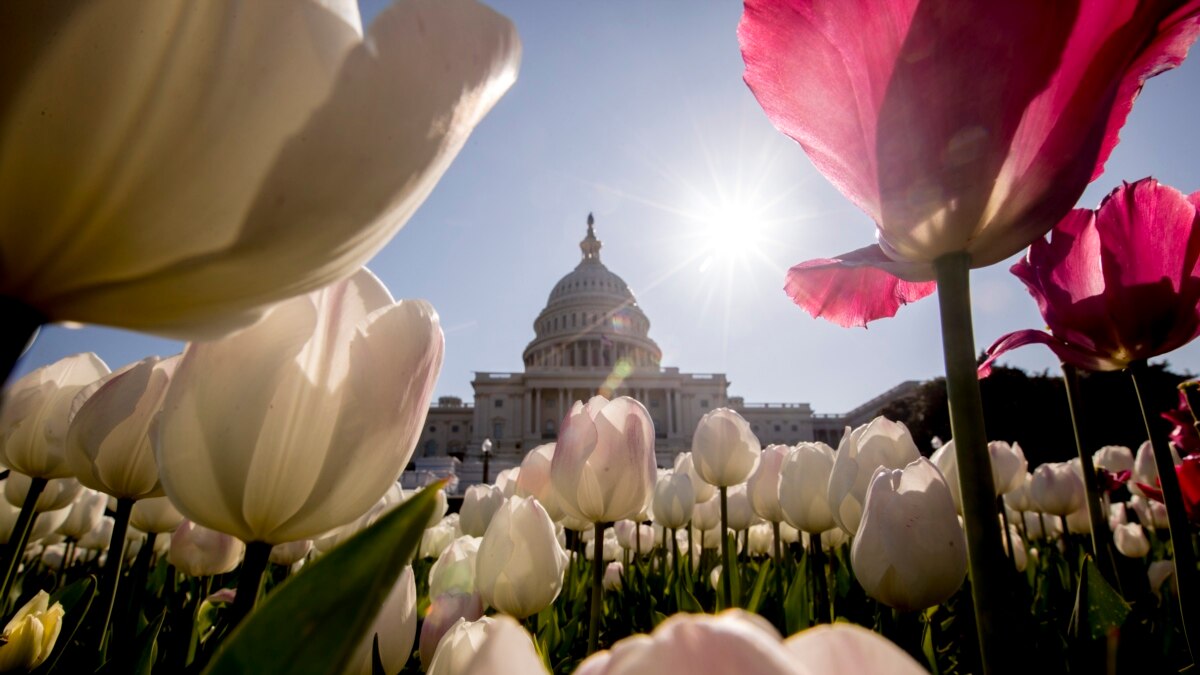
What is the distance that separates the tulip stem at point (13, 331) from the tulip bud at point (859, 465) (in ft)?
3.96

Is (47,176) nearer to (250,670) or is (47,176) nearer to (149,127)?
(149,127)

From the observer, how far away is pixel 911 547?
773 mm

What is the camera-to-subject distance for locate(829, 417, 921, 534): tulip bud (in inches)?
48.8

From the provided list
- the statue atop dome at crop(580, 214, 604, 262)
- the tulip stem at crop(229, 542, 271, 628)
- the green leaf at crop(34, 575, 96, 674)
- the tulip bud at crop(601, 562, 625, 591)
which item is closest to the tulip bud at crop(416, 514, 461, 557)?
the tulip bud at crop(601, 562, 625, 591)

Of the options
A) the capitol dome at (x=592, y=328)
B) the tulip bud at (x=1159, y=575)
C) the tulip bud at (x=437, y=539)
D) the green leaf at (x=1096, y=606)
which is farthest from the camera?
the capitol dome at (x=592, y=328)

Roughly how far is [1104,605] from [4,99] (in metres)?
1.33

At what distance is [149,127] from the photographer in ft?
0.96

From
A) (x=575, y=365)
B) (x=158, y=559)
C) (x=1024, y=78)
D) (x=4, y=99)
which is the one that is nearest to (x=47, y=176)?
(x=4, y=99)

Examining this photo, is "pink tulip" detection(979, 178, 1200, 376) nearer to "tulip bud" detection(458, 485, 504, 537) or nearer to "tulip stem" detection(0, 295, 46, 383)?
"tulip stem" detection(0, 295, 46, 383)

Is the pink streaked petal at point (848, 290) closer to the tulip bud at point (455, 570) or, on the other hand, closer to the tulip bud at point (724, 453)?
the tulip bud at point (455, 570)

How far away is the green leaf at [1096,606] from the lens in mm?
908

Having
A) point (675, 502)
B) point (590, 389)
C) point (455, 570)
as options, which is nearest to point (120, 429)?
point (455, 570)

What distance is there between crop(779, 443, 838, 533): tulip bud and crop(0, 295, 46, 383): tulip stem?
1.45 m

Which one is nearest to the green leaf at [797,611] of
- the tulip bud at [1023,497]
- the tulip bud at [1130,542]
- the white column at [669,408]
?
the tulip bud at [1023,497]
